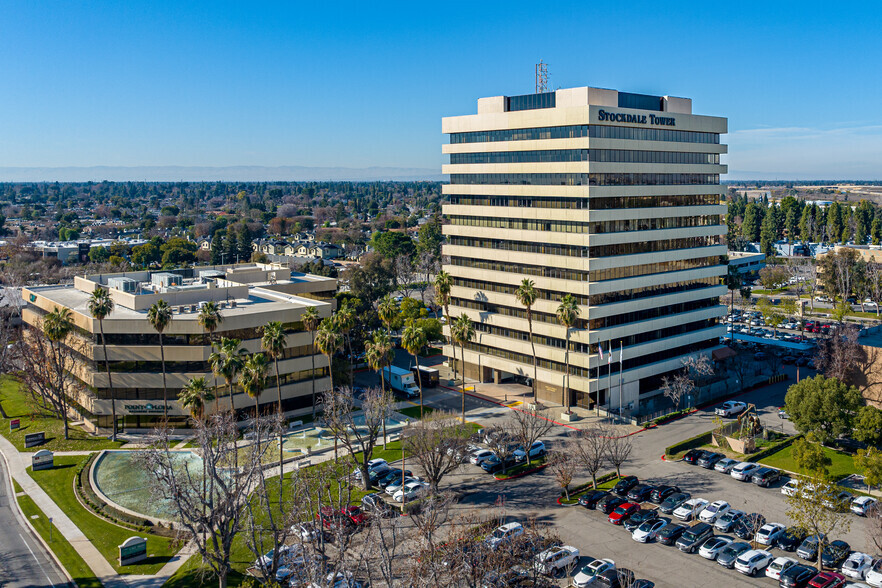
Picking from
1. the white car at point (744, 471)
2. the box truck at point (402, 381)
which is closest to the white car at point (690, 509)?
the white car at point (744, 471)

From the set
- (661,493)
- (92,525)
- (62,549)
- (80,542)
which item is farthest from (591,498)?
(62,549)

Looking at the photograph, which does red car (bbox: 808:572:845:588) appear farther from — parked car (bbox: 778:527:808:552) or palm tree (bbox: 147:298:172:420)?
palm tree (bbox: 147:298:172:420)

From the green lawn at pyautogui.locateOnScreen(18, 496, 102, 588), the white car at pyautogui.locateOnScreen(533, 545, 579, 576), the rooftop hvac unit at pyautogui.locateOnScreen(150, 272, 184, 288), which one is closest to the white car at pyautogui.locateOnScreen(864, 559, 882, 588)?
the white car at pyautogui.locateOnScreen(533, 545, 579, 576)

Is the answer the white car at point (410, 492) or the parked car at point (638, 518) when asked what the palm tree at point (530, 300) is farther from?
the parked car at point (638, 518)

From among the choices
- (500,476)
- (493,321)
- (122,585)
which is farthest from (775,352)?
(122,585)

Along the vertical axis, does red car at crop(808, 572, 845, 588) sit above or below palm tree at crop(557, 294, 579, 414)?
below

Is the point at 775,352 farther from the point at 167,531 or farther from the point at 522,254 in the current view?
the point at 167,531

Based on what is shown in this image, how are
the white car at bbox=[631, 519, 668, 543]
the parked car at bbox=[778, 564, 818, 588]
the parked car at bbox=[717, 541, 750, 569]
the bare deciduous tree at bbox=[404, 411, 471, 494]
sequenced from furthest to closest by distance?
the bare deciduous tree at bbox=[404, 411, 471, 494]
the white car at bbox=[631, 519, 668, 543]
the parked car at bbox=[717, 541, 750, 569]
the parked car at bbox=[778, 564, 818, 588]
